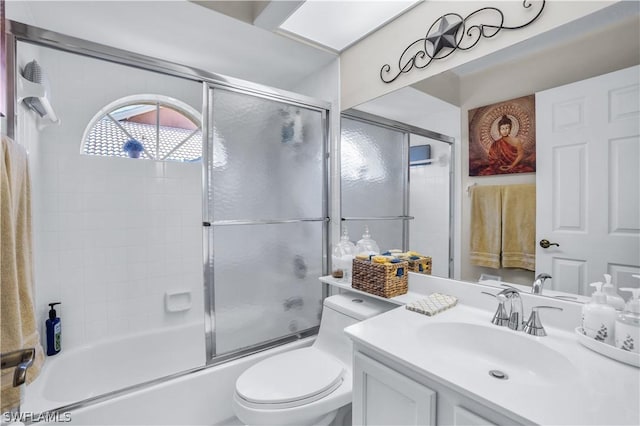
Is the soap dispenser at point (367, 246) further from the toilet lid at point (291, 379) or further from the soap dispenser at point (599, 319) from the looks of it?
the soap dispenser at point (599, 319)

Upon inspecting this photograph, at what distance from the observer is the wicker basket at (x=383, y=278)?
1440 millimetres

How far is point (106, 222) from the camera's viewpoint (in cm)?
216

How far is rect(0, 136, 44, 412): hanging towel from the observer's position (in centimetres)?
96

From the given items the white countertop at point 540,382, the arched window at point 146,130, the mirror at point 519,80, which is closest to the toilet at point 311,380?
the white countertop at point 540,382

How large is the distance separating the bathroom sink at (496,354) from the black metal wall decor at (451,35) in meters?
1.20

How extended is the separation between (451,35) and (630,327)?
52.0 inches

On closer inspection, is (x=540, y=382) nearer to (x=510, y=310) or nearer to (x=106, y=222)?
(x=510, y=310)

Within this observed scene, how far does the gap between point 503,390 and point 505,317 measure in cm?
47

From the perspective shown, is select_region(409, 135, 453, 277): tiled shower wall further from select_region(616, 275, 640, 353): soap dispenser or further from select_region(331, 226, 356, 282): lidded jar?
select_region(616, 275, 640, 353): soap dispenser

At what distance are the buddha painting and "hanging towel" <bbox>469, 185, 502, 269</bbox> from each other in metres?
0.09

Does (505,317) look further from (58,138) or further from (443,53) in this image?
(58,138)

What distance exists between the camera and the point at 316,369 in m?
1.47

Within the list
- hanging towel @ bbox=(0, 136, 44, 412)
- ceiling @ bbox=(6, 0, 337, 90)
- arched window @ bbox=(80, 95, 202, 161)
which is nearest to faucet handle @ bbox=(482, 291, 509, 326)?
hanging towel @ bbox=(0, 136, 44, 412)

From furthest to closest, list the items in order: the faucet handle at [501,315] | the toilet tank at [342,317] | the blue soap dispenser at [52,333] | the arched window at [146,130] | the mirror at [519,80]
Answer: the arched window at [146,130]
the blue soap dispenser at [52,333]
the toilet tank at [342,317]
the faucet handle at [501,315]
the mirror at [519,80]
